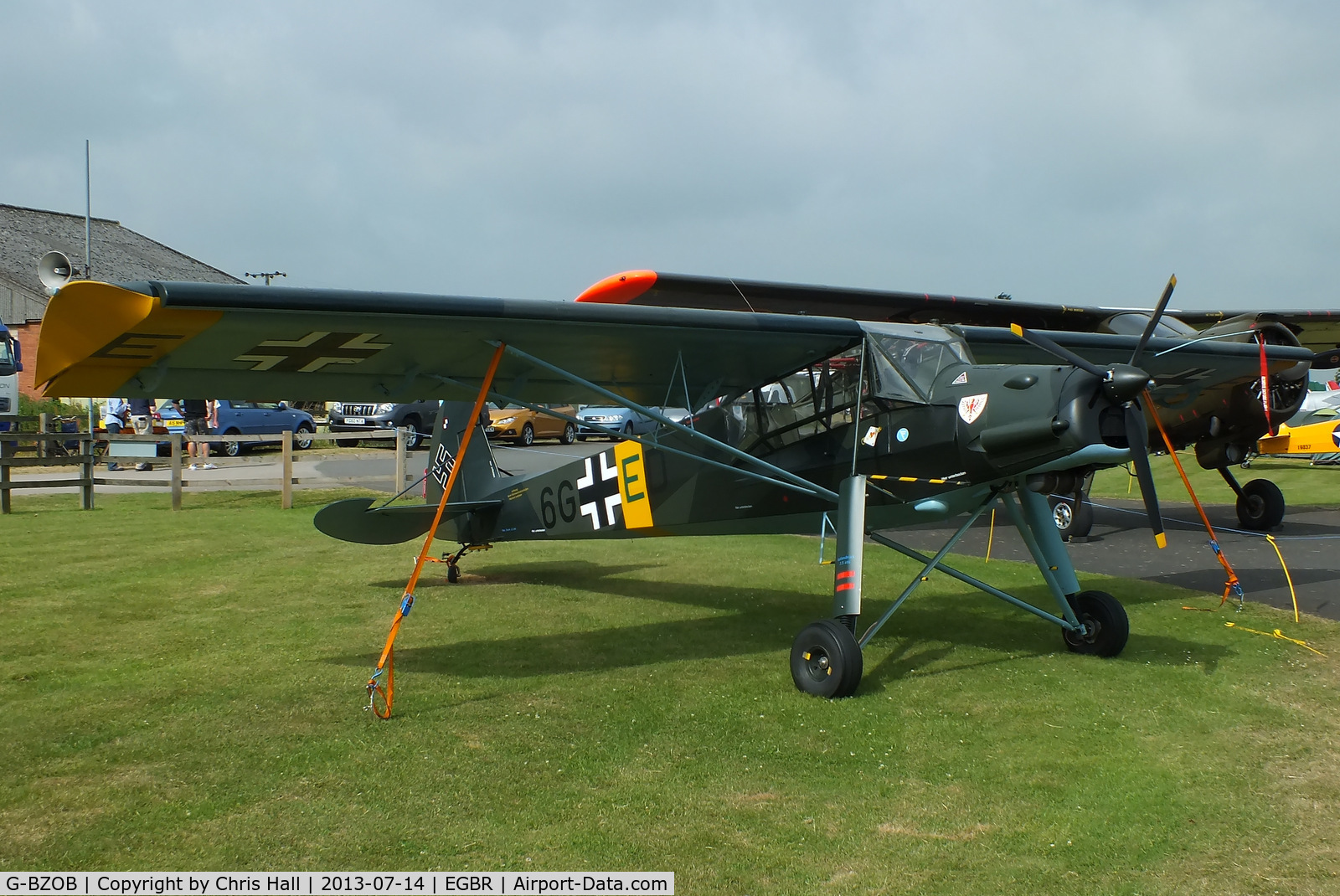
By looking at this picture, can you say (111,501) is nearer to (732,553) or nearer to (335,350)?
(732,553)

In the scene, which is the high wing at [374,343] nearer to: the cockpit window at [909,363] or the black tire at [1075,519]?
the cockpit window at [909,363]

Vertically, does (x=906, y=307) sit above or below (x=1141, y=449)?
above

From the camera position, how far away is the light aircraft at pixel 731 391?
18.1 feet

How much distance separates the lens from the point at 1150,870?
352cm

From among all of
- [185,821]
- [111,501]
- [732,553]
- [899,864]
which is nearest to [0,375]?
[111,501]

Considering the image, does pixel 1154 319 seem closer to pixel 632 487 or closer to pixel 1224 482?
pixel 632 487

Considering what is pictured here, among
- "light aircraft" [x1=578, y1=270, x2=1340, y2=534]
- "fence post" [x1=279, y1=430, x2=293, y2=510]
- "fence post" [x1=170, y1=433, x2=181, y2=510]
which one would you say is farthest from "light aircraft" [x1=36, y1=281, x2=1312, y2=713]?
"fence post" [x1=170, y1=433, x2=181, y2=510]

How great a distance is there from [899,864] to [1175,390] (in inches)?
413

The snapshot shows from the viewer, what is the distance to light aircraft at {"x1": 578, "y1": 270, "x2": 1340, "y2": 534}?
1058 centimetres

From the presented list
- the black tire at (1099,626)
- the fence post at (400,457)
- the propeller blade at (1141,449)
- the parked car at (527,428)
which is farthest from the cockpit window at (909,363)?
the parked car at (527,428)

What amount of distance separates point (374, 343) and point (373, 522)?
126 inches

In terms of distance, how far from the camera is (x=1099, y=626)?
6.92 meters

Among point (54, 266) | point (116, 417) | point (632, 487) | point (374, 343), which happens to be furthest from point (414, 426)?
point (374, 343)

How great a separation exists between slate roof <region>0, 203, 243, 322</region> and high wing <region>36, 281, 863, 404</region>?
157 feet
